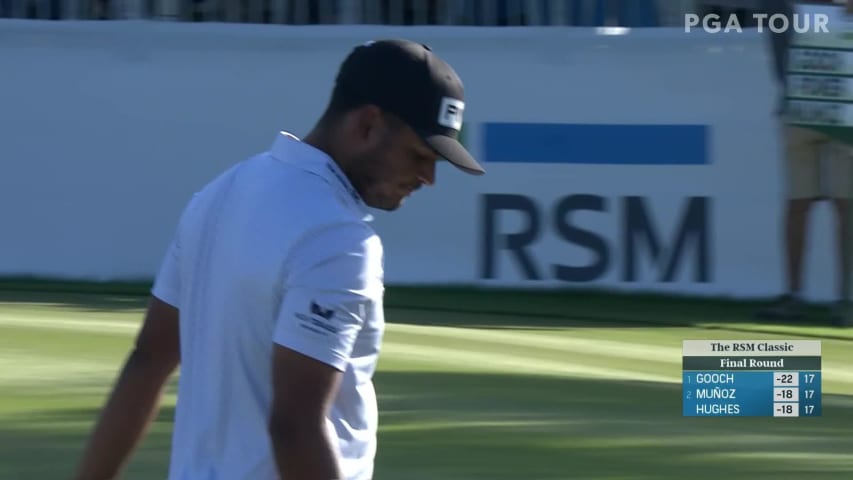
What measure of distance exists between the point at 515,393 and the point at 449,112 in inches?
172

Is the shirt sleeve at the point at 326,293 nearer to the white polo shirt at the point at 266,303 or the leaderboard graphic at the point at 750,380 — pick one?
the white polo shirt at the point at 266,303

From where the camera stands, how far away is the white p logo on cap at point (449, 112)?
2.95m

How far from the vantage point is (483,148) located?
1079 centimetres

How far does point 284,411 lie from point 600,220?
314 inches

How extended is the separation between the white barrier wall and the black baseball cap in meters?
7.75

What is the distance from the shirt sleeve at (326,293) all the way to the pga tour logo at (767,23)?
7001mm

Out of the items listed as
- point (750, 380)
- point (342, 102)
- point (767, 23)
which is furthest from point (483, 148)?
point (342, 102)

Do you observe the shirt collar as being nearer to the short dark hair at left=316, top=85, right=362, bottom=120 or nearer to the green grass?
the short dark hair at left=316, top=85, right=362, bottom=120

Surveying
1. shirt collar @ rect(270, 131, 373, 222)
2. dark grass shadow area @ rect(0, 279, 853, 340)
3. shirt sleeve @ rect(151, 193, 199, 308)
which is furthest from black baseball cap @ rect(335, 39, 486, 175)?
dark grass shadow area @ rect(0, 279, 853, 340)

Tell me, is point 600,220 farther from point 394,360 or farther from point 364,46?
point 364,46

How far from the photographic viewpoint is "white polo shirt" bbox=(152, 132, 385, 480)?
9.28 ft

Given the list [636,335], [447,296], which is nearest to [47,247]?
[447,296]

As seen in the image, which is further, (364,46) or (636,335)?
(636,335)

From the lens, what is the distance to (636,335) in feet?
30.5
